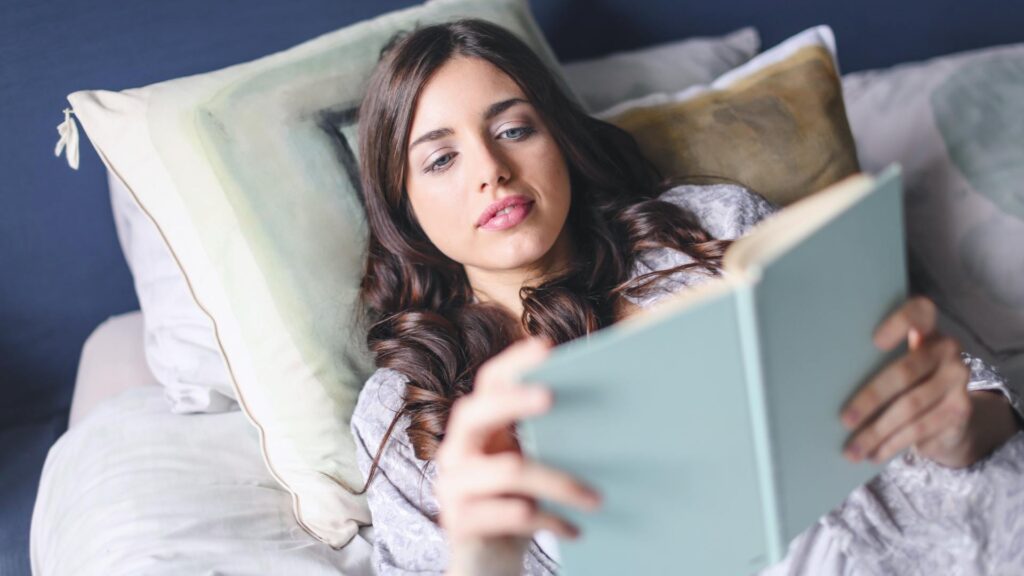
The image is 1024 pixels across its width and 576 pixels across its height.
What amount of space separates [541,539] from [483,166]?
423mm

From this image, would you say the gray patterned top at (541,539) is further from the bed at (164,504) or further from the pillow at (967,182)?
the pillow at (967,182)

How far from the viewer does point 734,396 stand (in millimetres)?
705

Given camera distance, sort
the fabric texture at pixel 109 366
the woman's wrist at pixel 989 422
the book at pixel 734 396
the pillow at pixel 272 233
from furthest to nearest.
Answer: the fabric texture at pixel 109 366 → the pillow at pixel 272 233 → the woman's wrist at pixel 989 422 → the book at pixel 734 396

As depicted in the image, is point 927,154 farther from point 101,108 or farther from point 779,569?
point 101,108

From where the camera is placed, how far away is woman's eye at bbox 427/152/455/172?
116 centimetres

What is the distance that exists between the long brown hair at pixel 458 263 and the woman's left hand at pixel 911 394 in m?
0.37

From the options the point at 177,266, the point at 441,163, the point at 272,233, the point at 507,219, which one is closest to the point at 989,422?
the point at 507,219

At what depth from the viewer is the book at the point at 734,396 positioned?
2.12 ft

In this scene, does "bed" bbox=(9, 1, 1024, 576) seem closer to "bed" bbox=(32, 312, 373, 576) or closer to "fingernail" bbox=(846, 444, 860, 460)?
"bed" bbox=(32, 312, 373, 576)

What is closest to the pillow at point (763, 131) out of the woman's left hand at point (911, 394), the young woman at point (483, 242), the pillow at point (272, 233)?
the young woman at point (483, 242)

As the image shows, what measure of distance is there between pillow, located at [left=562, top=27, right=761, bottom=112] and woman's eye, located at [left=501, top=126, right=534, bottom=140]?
1.43ft

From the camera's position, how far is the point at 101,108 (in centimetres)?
127

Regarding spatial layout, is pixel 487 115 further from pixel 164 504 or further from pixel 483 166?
pixel 164 504

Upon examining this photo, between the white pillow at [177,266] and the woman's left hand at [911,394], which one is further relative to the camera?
the white pillow at [177,266]
